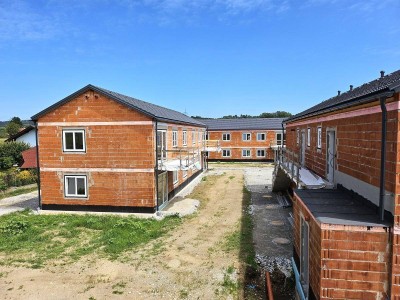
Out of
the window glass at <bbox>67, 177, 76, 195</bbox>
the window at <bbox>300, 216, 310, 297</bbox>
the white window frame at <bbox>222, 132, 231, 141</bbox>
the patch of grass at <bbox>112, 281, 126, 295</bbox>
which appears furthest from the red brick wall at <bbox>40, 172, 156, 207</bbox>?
the white window frame at <bbox>222, 132, 231, 141</bbox>

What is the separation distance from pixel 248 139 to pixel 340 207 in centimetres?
3898

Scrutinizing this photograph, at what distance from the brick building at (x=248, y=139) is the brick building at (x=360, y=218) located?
119 ft

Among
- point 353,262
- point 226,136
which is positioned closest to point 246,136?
point 226,136

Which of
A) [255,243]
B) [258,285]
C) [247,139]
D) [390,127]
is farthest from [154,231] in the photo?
[247,139]

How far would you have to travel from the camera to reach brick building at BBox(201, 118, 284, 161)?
45656mm

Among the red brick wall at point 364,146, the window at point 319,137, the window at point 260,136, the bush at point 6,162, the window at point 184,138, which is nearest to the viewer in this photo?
the red brick wall at point 364,146

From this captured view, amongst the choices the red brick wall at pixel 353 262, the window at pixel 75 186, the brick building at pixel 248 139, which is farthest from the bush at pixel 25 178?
the red brick wall at pixel 353 262

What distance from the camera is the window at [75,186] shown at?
1777 cm

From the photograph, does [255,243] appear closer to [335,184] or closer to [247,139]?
[335,184]

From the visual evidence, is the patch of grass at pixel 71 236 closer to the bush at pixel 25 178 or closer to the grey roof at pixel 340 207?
the grey roof at pixel 340 207

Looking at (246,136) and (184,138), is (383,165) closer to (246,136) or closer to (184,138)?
(184,138)

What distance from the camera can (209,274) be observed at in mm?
9961

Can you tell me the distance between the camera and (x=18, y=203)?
20.7 meters

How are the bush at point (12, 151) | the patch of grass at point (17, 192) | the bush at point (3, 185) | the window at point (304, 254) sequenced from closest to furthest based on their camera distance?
the window at point (304, 254) → the patch of grass at point (17, 192) → the bush at point (3, 185) → the bush at point (12, 151)
